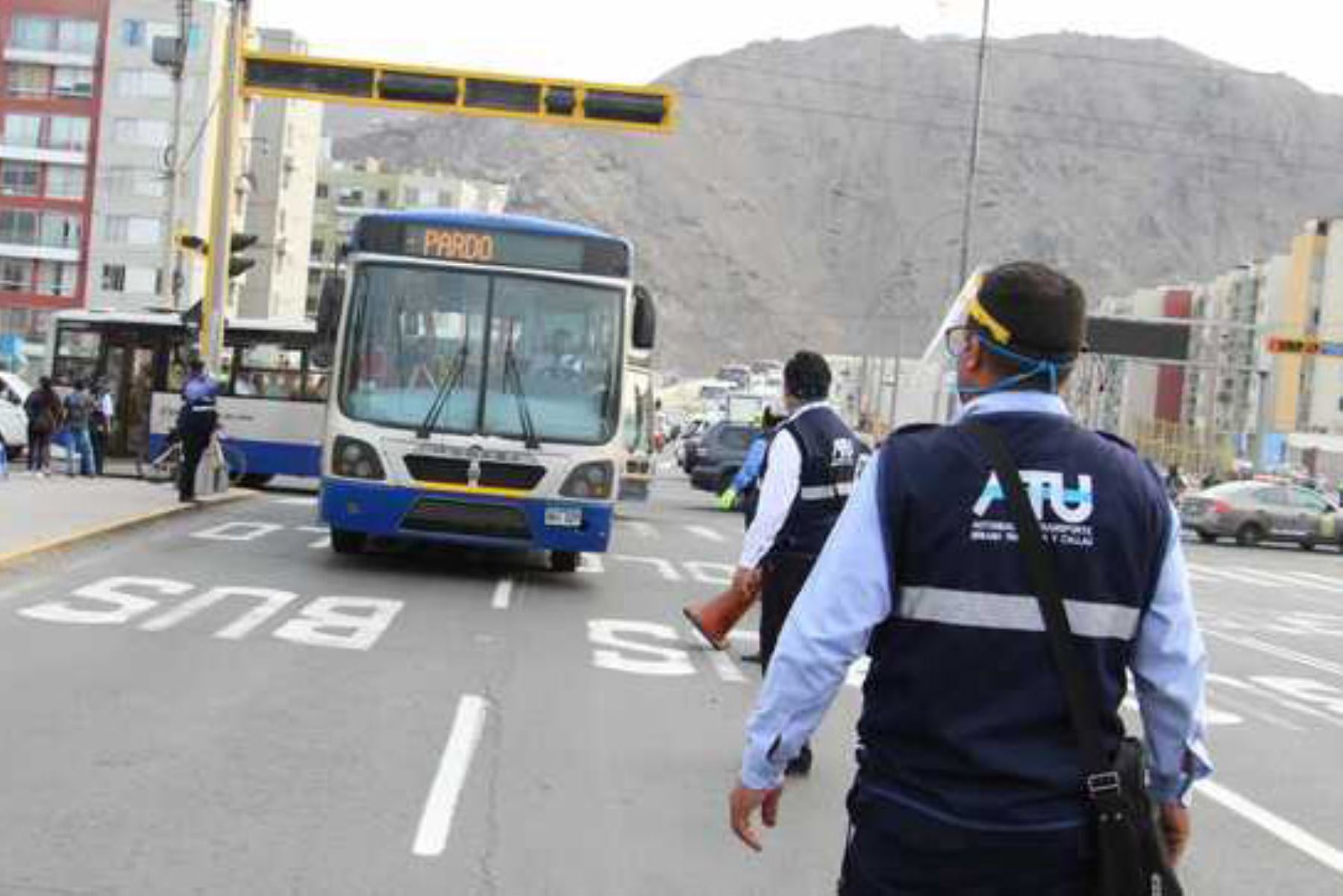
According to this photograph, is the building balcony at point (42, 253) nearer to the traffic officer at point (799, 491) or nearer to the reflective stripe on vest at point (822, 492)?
the traffic officer at point (799, 491)

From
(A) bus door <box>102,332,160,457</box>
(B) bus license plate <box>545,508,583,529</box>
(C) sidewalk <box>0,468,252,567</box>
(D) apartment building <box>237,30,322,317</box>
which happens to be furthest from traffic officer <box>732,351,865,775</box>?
(D) apartment building <box>237,30,322,317</box>

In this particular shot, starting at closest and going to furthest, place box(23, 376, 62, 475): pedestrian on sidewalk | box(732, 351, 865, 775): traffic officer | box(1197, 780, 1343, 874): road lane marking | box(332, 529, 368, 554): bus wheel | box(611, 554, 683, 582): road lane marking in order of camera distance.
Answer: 1. box(1197, 780, 1343, 874): road lane marking
2. box(732, 351, 865, 775): traffic officer
3. box(332, 529, 368, 554): bus wheel
4. box(611, 554, 683, 582): road lane marking
5. box(23, 376, 62, 475): pedestrian on sidewalk

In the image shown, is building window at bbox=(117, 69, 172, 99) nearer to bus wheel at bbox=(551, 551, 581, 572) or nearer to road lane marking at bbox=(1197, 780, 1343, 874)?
bus wheel at bbox=(551, 551, 581, 572)

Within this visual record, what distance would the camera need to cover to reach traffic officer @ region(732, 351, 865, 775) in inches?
340

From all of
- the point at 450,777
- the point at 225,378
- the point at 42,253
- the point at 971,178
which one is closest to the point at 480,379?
the point at 450,777

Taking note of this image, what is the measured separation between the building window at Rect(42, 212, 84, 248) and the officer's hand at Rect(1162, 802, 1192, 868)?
317 feet

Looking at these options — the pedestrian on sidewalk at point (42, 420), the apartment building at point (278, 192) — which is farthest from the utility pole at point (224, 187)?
the apartment building at point (278, 192)

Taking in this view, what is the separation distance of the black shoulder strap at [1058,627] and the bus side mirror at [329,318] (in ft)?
42.5

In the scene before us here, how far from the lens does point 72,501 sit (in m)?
21.0

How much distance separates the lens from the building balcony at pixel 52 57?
94062mm

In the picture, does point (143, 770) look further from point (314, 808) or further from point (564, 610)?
point (564, 610)

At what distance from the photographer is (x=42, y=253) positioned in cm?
9369

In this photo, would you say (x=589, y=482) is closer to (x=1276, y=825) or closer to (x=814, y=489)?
(x=814, y=489)

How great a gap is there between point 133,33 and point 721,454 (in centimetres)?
6690
